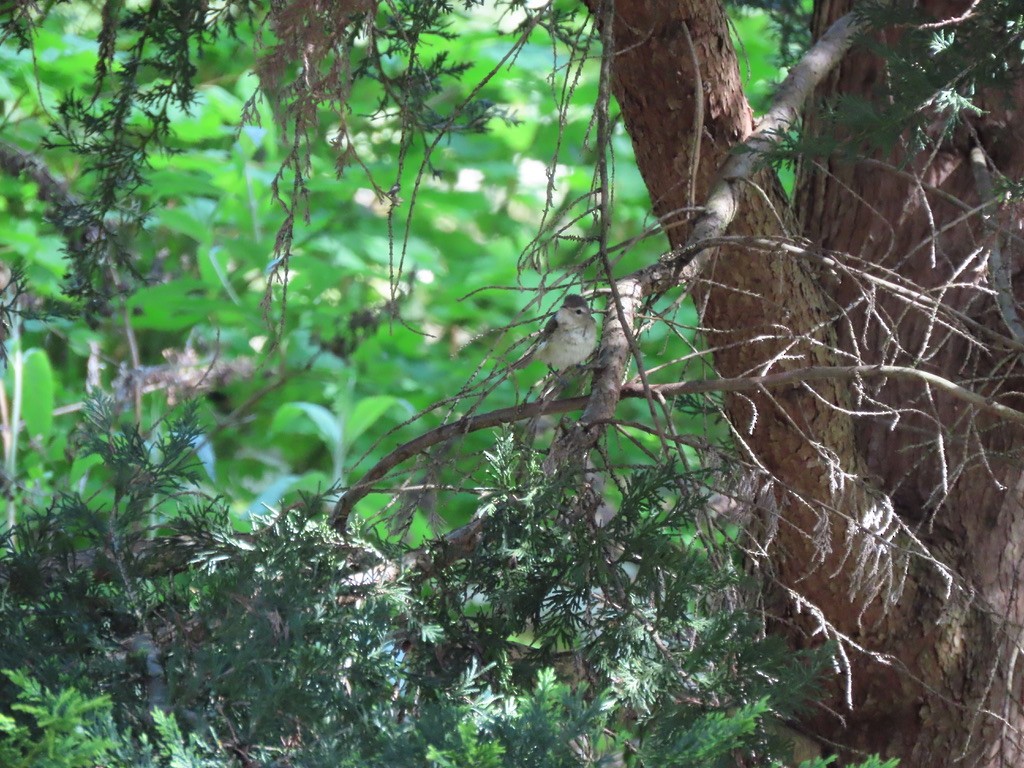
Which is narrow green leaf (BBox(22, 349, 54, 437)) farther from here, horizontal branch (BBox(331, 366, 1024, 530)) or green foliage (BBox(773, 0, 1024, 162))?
green foliage (BBox(773, 0, 1024, 162))

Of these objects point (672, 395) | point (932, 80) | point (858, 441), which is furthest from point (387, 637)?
point (858, 441)

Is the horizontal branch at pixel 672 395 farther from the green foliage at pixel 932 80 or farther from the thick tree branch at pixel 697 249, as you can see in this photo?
the green foliage at pixel 932 80

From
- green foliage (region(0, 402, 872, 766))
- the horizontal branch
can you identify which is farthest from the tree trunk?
green foliage (region(0, 402, 872, 766))

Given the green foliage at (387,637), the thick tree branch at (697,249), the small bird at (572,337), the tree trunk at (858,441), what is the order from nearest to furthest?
the green foliage at (387,637) < the thick tree branch at (697,249) < the tree trunk at (858,441) < the small bird at (572,337)

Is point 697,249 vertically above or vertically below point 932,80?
below

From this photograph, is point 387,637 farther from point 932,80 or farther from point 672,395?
point 932,80

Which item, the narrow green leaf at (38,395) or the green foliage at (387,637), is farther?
the narrow green leaf at (38,395)

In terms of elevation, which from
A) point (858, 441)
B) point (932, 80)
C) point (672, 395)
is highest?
point (932, 80)

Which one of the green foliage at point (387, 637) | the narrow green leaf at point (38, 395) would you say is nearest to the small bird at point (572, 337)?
the green foliage at point (387, 637)

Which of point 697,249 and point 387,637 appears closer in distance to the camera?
point 387,637

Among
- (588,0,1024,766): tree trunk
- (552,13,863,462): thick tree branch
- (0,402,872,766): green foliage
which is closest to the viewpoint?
(0,402,872,766): green foliage

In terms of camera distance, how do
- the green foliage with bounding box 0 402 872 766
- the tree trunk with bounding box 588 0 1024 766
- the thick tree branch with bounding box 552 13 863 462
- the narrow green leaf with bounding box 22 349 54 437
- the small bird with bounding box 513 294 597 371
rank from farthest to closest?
the narrow green leaf with bounding box 22 349 54 437, the small bird with bounding box 513 294 597 371, the tree trunk with bounding box 588 0 1024 766, the thick tree branch with bounding box 552 13 863 462, the green foliage with bounding box 0 402 872 766

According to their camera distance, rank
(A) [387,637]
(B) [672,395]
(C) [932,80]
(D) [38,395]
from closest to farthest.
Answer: (A) [387,637] → (C) [932,80] → (B) [672,395] → (D) [38,395]

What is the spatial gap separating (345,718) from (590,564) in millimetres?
384
